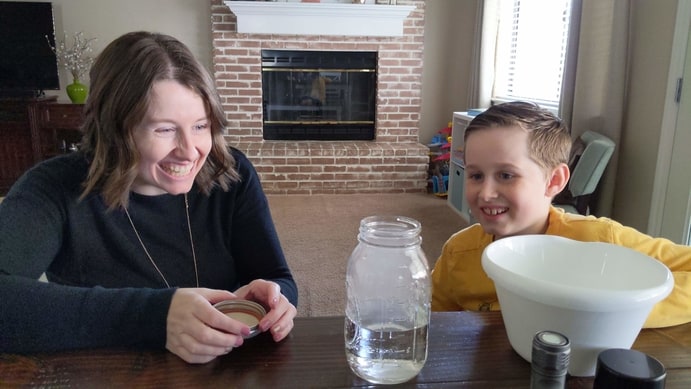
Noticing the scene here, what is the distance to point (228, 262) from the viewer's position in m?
1.08

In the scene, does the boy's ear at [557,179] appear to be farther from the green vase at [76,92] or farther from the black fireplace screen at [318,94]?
the green vase at [76,92]

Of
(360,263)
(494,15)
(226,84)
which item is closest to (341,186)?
(226,84)

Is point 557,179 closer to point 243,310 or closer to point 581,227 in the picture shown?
point 581,227

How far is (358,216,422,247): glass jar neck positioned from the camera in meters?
0.64

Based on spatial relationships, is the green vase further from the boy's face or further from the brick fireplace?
the boy's face

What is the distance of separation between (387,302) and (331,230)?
2.59 meters

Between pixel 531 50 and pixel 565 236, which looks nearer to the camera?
pixel 565 236

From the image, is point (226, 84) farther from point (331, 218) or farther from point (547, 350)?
point (547, 350)

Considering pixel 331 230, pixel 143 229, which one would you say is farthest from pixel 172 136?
pixel 331 230

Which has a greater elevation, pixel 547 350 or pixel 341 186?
pixel 547 350

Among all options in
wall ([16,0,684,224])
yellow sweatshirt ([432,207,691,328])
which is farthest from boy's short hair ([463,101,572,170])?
wall ([16,0,684,224])

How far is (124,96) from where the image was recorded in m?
0.90

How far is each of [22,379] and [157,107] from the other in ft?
1.53

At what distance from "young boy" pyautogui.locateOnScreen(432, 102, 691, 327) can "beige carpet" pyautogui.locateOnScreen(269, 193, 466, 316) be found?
4.18 ft
